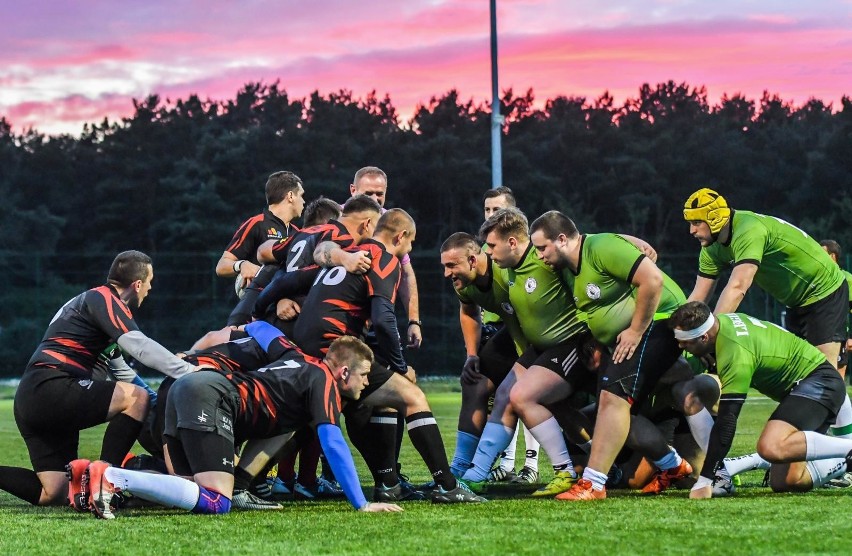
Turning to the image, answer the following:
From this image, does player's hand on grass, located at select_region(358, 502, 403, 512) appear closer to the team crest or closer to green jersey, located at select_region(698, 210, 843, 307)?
the team crest

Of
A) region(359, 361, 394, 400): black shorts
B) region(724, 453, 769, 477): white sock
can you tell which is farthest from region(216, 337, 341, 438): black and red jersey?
region(724, 453, 769, 477): white sock

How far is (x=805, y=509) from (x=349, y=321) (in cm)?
296

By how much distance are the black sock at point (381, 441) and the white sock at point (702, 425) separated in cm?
194

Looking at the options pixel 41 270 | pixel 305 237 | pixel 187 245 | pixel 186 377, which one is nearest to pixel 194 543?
pixel 186 377

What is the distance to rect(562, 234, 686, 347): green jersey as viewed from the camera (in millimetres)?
7719

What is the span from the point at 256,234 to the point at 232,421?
11.5 feet

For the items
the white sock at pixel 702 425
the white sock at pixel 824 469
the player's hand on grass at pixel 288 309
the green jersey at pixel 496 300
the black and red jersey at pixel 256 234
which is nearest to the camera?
the white sock at pixel 824 469

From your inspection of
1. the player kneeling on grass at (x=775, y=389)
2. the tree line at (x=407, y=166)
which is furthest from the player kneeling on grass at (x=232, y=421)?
the tree line at (x=407, y=166)

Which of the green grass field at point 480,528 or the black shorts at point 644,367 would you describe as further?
the black shorts at point 644,367

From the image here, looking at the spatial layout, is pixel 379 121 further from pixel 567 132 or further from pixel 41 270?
pixel 41 270

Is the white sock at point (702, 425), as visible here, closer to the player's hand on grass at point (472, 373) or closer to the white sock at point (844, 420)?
the white sock at point (844, 420)

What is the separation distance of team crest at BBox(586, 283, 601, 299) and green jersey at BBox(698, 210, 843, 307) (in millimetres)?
1631

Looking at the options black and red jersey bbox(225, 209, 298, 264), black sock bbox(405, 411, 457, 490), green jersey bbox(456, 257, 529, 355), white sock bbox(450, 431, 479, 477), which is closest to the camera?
black sock bbox(405, 411, 457, 490)

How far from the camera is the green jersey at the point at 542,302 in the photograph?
8.22m
